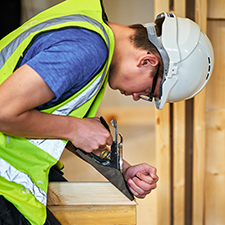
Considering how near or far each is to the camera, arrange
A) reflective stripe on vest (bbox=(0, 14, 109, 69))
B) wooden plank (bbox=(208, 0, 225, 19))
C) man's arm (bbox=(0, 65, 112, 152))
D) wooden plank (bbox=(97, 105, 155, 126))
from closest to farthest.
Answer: man's arm (bbox=(0, 65, 112, 152))
reflective stripe on vest (bbox=(0, 14, 109, 69))
wooden plank (bbox=(208, 0, 225, 19))
wooden plank (bbox=(97, 105, 155, 126))

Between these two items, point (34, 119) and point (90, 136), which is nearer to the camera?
point (34, 119)

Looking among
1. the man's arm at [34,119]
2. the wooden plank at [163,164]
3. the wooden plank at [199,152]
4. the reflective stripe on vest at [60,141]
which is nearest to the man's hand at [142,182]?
the man's arm at [34,119]

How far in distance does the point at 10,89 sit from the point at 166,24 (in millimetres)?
564

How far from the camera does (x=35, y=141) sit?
2.66 feet

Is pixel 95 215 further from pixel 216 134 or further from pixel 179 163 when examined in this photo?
pixel 216 134

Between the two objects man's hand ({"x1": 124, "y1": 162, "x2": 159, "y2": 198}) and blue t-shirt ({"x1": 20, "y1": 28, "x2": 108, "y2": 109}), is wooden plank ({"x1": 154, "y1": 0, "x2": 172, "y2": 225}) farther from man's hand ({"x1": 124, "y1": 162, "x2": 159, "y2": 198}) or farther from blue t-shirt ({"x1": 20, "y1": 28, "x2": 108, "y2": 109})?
blue t-shirt ({"x1": 20, "y1": 28, "x2": 108, "y2": 109})

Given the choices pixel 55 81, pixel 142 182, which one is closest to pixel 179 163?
pixel 142 182

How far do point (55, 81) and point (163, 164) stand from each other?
44.7 inches

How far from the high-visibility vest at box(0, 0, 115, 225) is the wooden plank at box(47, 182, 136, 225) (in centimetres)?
11

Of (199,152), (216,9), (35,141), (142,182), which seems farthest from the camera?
(199,152)

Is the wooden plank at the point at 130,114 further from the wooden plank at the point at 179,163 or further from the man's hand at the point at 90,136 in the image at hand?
the man's hand at the point at 90,136

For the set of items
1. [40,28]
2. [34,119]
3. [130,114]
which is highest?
[40,28]

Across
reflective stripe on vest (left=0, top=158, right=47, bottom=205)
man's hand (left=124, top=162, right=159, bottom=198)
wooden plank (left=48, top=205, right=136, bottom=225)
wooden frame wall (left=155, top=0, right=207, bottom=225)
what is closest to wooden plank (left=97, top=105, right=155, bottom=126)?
wooden frame wall (left=155, top=0, right=207, bottom=225)

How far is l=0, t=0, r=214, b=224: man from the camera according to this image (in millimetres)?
667
